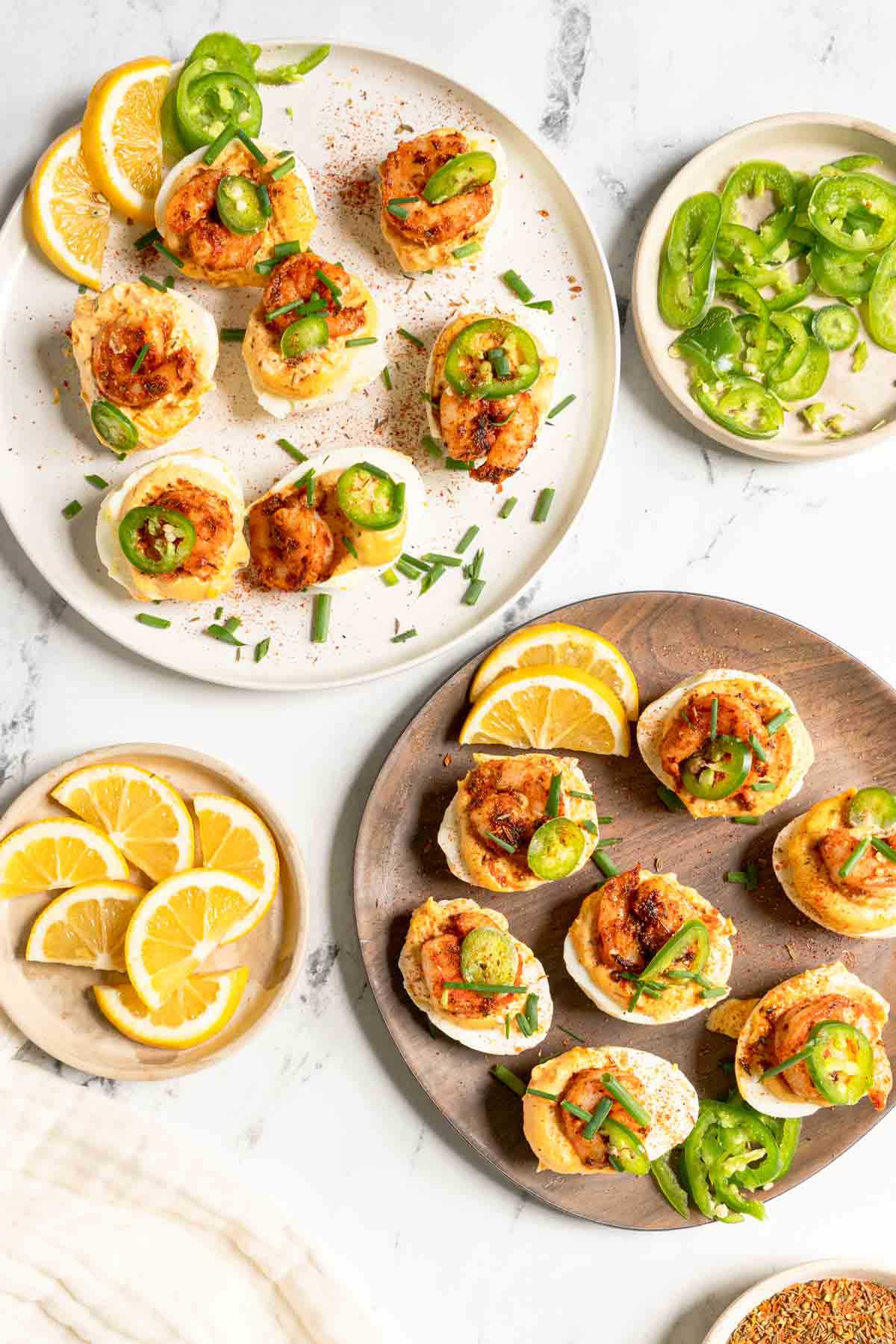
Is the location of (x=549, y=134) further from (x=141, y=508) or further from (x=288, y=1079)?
(x=288, y=1079)

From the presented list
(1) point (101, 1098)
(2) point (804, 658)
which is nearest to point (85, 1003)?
(1) point (101, 1098)

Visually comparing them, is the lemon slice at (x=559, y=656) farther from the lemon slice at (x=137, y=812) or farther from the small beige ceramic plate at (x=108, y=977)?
the lemon slice at (x=137, y=812)

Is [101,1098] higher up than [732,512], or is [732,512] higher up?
[732,512]

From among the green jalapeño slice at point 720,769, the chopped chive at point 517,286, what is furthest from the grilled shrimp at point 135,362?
the green jalapeño slice at point 720,769

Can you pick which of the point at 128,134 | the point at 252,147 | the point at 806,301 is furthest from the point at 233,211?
the point at 806,301

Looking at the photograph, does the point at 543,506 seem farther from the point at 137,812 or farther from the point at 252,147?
the point at 137,812

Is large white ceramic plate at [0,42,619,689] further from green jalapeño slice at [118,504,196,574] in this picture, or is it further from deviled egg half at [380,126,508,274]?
green jalapeño slice at [118,504,196,574]
